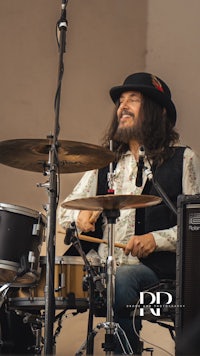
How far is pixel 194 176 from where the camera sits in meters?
3.75

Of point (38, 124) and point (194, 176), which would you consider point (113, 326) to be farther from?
point (38, 124)

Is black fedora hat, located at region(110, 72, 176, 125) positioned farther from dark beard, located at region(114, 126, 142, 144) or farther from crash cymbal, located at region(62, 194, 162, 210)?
crash cymbal, located at region(62, 194, 162, 210)

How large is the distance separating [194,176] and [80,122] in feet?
4.06

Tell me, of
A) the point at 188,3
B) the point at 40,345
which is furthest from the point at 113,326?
the point at 188,3

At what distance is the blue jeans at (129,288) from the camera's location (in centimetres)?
346

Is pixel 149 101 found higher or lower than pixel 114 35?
lower

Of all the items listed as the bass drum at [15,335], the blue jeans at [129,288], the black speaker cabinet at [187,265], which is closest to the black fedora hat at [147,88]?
the blue jeans at [129,288]

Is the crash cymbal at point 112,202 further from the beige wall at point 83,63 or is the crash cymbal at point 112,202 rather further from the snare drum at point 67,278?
the beige wall at point 83,63

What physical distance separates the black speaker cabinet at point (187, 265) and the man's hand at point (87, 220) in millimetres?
677

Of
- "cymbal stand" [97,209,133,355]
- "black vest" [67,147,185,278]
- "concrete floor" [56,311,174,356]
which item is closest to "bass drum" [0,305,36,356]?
"black vest" [67,147,185,278]

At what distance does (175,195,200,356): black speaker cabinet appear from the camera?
295 cm

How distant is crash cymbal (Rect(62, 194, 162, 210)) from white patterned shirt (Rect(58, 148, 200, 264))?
1.24ft

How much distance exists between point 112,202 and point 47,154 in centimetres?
35

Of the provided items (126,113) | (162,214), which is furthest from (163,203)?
(126,113)
